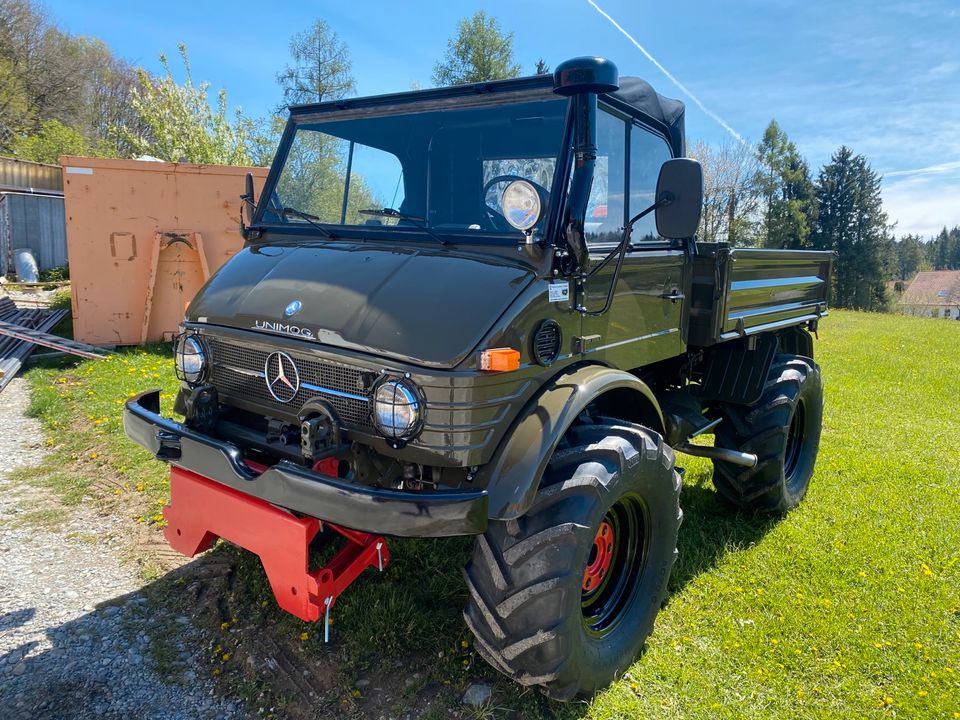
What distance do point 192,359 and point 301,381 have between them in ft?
2.41

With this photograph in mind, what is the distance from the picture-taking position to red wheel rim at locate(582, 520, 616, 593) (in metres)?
3.00

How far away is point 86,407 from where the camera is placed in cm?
676

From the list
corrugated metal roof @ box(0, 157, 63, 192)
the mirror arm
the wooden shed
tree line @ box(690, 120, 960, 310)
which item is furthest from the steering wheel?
tree line @ box(690, 120, 960, 310)

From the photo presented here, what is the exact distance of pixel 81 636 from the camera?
3229 mm

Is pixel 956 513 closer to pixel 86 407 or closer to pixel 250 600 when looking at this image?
pixel 250 600

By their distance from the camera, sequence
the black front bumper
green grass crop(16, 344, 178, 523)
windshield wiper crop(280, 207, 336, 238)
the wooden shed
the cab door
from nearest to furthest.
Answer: the black front bumper → the cab door → windshield wiper crop(280, 207, 336, 238) → green grass crop(16, 344, 178, 523) → the wooden shed

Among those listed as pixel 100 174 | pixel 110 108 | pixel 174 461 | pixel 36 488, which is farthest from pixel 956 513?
pixel 110 108

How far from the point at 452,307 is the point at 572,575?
3.57 ft

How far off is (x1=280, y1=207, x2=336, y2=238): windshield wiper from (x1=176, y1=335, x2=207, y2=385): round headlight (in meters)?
0.81

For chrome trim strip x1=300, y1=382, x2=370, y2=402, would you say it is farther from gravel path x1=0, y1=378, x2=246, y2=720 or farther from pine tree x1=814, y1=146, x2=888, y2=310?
pine tree x1=814, y1=146, x2=888, y2=310

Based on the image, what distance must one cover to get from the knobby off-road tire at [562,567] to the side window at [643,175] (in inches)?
45.8

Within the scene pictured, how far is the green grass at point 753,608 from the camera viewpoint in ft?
9.78

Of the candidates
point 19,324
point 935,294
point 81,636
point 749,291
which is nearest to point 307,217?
point 81,636

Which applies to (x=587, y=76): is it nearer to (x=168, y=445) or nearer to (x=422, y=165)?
(x=422, y=165)
